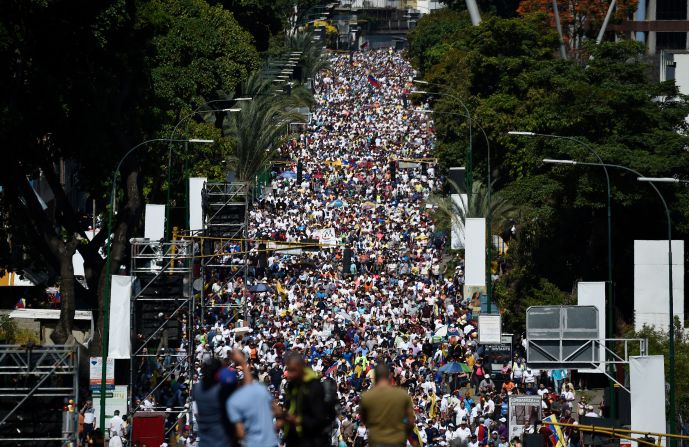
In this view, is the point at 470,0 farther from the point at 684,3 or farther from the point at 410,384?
the point at 410,384

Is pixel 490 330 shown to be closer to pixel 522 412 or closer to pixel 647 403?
pixel 522 412

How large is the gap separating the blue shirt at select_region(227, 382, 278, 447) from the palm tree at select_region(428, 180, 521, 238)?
45243mm

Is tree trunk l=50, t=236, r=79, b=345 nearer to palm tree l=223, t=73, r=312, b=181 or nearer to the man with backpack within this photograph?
palm tree l=223, t=73, r=312, b=181

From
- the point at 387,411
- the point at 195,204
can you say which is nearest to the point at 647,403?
the point at 387,411

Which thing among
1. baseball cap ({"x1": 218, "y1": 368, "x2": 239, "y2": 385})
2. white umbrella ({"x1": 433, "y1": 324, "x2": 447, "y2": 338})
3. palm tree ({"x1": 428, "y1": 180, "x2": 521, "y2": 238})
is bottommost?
baseball cap ({"x1": 218, "y1": 368, "x2": 239, "y2": 385})

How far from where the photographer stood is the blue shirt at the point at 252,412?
1492 centimetres

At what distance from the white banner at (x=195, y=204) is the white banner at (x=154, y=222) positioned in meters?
3.52

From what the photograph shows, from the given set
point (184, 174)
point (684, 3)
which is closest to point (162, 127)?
point (184, 174)

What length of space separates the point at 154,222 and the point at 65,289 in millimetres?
3969

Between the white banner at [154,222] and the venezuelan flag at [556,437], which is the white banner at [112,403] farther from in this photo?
the venezuelan flag at [556,437]

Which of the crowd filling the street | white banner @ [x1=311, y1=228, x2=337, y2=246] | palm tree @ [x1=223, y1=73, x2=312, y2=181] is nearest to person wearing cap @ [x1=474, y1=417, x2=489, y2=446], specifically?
the crowd filling the street

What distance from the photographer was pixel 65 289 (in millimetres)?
44000

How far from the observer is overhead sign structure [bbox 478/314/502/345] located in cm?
4500

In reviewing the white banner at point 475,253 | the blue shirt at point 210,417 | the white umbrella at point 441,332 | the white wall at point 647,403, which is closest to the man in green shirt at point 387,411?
the blue shirt at point 210,417
